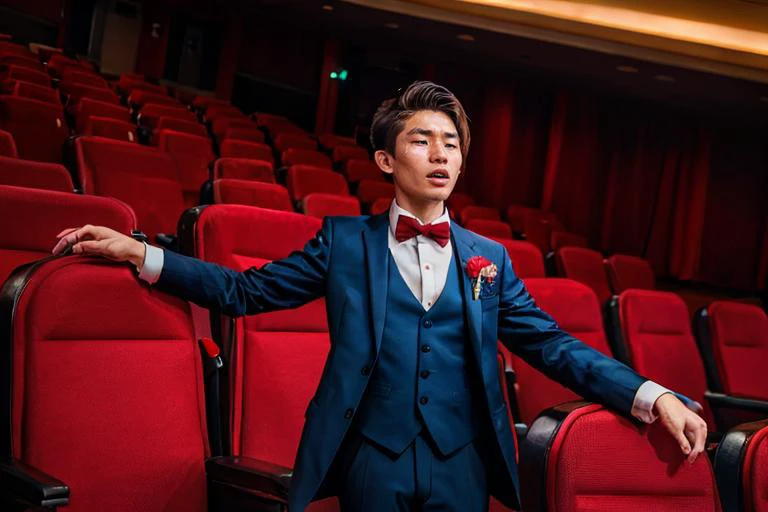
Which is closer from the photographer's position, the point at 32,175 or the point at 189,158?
the point at 32,175

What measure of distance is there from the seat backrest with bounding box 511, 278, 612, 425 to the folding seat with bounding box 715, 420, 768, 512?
33.5 inches

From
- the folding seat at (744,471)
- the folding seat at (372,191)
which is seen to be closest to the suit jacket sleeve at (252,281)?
the folding seat at (744,471)

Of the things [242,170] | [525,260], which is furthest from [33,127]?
[525,260]

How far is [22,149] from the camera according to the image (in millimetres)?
3756

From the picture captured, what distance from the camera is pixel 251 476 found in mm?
1134

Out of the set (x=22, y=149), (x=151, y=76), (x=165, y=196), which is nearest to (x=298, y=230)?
(x=165, y=196)

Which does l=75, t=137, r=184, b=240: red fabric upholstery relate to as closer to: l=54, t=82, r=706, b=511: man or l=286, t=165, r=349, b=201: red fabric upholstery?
l=286, t=165, r=349, b=201: red fabric upholstery

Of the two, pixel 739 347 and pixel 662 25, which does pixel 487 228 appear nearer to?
pixel 739 347

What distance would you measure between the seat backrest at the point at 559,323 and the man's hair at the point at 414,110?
0.89 metres

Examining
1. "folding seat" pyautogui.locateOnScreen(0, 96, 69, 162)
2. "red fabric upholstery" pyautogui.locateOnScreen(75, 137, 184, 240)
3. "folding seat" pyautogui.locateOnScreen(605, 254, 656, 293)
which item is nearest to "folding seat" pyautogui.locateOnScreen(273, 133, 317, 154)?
"folding seat" pyautogui.locateOnScreen(0, 96, 69, 162)

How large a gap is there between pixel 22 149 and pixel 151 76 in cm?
549

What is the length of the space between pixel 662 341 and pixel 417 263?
1.43 meters

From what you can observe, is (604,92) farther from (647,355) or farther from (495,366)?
(495,366)

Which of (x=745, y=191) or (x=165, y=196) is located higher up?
(x=745, y=191)
